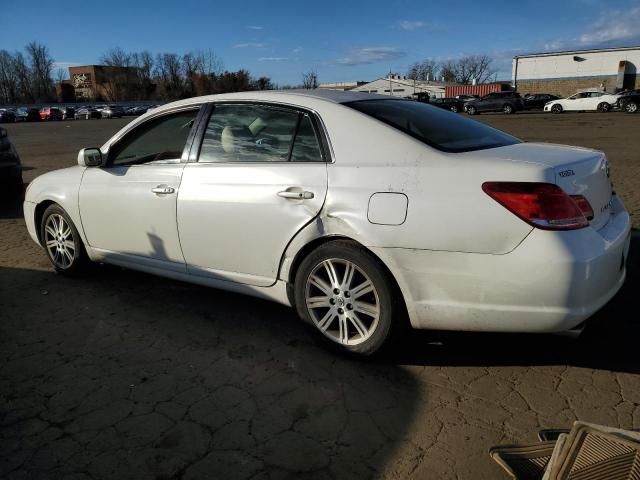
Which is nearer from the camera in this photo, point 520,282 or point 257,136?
point 520,282

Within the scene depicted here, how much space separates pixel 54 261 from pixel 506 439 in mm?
4159

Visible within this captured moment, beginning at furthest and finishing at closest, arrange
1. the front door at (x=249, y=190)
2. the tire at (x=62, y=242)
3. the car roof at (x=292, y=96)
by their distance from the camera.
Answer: the tire at (x=62, y=242)
the car roof at (x=292, y=96)
the front door at (x=249, y=190)

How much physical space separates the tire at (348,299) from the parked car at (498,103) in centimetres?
3977

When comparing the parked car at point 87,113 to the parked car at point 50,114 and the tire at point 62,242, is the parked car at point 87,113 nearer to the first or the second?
the parked car at point 50,114

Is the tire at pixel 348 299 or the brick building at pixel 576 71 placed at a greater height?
the brick building at pixel 576 71

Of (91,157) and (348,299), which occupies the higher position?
(91,157)

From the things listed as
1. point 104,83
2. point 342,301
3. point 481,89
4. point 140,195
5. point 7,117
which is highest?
point 104,83

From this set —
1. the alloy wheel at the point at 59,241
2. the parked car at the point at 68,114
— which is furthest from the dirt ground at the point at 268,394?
the parked car at the point at 68,114

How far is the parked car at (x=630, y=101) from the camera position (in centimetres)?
3200

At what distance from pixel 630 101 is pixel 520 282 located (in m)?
36.2

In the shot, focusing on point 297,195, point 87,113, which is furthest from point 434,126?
point 87,113

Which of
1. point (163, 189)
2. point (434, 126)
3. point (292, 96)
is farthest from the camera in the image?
point (163, 189)

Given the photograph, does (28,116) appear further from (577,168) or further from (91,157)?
(577,168)

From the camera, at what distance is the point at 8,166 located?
8406 millimetres
